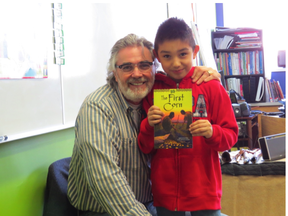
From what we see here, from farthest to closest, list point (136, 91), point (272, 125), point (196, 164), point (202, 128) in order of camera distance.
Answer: point (272, 125), point (136, 91), point (196, 164), point (202, 128)

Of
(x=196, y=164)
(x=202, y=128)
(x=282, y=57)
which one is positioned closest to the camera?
(x=202, y=128)

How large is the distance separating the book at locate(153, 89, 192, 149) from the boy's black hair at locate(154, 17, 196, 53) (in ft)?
0.87

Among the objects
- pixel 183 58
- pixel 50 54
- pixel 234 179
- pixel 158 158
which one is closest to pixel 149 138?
pixel 158 158

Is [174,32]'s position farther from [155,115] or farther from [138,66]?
[155,115]

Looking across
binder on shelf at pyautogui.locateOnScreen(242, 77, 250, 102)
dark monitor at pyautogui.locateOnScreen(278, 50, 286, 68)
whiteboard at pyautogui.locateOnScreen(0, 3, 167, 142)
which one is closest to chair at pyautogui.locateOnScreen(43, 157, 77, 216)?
whiteboard at pyautogui.locateOnScreen(0, 3, 167, 142)

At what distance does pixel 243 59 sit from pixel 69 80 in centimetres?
364

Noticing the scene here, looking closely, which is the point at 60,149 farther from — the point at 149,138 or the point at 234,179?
the point at 234,179

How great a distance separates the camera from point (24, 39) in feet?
4.57

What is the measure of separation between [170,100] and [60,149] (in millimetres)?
919

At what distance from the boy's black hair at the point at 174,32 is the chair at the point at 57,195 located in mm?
826

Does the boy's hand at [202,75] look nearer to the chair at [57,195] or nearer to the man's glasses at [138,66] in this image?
the man's glasses at [138,66]

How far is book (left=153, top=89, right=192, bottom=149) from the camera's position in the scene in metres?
1.09

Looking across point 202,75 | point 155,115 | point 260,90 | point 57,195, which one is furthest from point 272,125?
point 57,195

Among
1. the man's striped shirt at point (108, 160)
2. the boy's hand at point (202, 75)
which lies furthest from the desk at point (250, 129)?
the man's striped shirt at point (108, 160)
